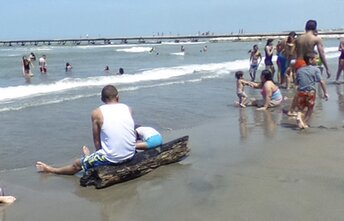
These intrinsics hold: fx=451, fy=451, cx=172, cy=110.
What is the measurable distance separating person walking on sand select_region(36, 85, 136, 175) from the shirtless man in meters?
4.01

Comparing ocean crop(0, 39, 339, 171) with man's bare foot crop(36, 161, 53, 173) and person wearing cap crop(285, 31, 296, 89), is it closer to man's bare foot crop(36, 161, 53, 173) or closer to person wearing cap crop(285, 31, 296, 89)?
man's bare foot crop(36, 161, 53, 173)

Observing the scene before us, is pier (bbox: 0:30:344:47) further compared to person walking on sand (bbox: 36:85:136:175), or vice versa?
pier (bbox: 0:30:344:47)

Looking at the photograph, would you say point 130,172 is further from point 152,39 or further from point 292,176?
point 152,39

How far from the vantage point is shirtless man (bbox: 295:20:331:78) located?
25.8ft

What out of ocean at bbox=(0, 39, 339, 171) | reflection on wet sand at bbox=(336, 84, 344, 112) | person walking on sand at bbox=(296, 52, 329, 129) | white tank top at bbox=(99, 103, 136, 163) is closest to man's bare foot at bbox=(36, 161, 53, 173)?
ocean at bbox=(0, 39, 339, 171)

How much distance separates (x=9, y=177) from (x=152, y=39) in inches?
4279

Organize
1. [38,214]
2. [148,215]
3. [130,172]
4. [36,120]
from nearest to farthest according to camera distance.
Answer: [148,215]
[38,214]
[130,172]
[36,120]

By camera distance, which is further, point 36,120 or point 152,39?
point 152,39

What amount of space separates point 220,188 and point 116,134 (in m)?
1.38

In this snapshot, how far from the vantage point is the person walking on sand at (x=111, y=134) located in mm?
5203

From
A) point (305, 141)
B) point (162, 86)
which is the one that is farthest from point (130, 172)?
point (162, 86)

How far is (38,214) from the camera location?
433 cm

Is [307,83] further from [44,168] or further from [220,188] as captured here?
[44,168]

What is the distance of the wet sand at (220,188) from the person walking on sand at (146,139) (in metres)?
0.39
